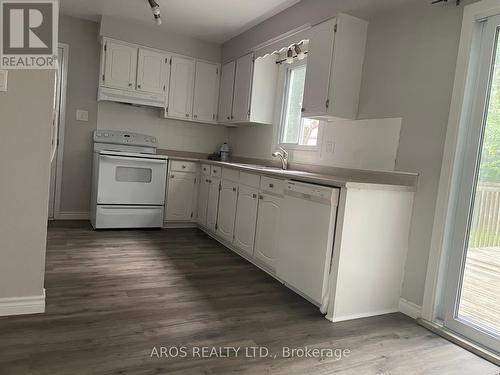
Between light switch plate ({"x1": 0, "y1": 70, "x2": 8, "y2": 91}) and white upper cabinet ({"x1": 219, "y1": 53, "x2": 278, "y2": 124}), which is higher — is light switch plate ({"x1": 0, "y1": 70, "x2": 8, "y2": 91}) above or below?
below

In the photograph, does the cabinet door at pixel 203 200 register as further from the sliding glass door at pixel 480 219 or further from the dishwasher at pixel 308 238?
the sliding glass door at pixel 480 219

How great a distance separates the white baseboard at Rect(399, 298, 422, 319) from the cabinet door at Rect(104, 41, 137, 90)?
363 centimetres

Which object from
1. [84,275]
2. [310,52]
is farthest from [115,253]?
[310,52]

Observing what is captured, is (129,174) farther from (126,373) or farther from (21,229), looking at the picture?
(126,373)

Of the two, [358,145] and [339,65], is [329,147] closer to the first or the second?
[358,145]

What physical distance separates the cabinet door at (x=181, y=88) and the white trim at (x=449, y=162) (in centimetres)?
330

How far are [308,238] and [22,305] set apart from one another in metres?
1.73

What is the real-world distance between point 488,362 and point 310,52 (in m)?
2.47

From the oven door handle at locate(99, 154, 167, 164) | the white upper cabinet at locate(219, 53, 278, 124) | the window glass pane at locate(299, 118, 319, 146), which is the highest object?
→ the white upper cabinet at locate(219, 53, 278, 124)

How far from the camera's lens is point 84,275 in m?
2.77

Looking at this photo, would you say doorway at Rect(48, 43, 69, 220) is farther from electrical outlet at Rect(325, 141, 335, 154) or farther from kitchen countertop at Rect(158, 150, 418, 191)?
electrical outlet at Rect(325, 141, 335, 154)

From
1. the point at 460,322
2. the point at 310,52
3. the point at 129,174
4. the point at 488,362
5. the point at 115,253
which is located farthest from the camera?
the point at 129,174

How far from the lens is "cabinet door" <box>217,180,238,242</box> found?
3.76 meters

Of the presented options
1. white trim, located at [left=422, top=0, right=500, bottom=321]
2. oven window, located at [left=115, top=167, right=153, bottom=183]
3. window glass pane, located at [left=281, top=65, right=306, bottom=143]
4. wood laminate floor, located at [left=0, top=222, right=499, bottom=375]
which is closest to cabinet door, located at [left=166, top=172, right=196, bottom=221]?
oven window, located at [left=115, top=167, right=153, bottom=183]
